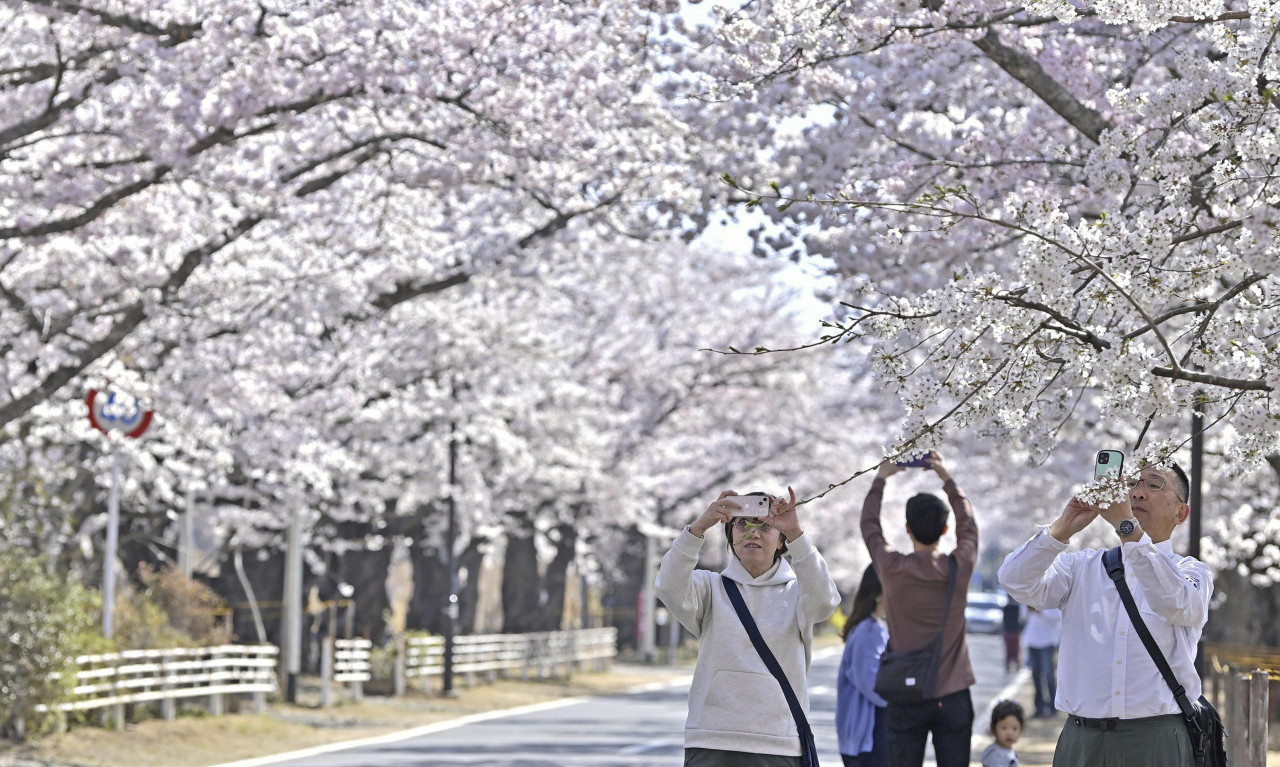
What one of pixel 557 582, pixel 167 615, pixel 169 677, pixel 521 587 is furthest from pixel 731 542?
pixel 557 582

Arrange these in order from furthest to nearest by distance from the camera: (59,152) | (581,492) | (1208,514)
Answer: (581,492)
(1208,514)
(59,152)

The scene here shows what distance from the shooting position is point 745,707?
6078mm

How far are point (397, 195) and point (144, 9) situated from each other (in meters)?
6.18

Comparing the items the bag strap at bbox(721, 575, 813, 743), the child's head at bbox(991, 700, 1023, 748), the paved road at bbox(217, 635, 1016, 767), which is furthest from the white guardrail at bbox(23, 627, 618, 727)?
the bag strap at bbox(721, 575, 813, 743)

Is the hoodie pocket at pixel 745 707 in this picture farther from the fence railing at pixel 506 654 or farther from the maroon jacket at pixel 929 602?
Answer: the fence railing at pixel 506 654

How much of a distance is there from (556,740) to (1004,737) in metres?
10.9

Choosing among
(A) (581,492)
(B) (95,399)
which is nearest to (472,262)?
(B) (95,399)

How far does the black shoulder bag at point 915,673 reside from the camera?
25.9ft

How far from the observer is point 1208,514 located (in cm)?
2872

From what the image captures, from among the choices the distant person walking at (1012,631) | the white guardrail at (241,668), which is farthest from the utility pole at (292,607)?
the distant person walking at (1012,631)

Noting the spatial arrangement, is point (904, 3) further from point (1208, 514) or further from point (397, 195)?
point (1208, 514)

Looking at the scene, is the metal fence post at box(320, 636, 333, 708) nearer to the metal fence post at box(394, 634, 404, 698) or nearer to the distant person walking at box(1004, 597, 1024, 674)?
the metal fence post at box(394, 634, 404, 698)

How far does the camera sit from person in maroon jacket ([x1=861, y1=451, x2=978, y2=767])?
7.96 metres

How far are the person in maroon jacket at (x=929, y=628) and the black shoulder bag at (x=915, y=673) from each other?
2 cm
